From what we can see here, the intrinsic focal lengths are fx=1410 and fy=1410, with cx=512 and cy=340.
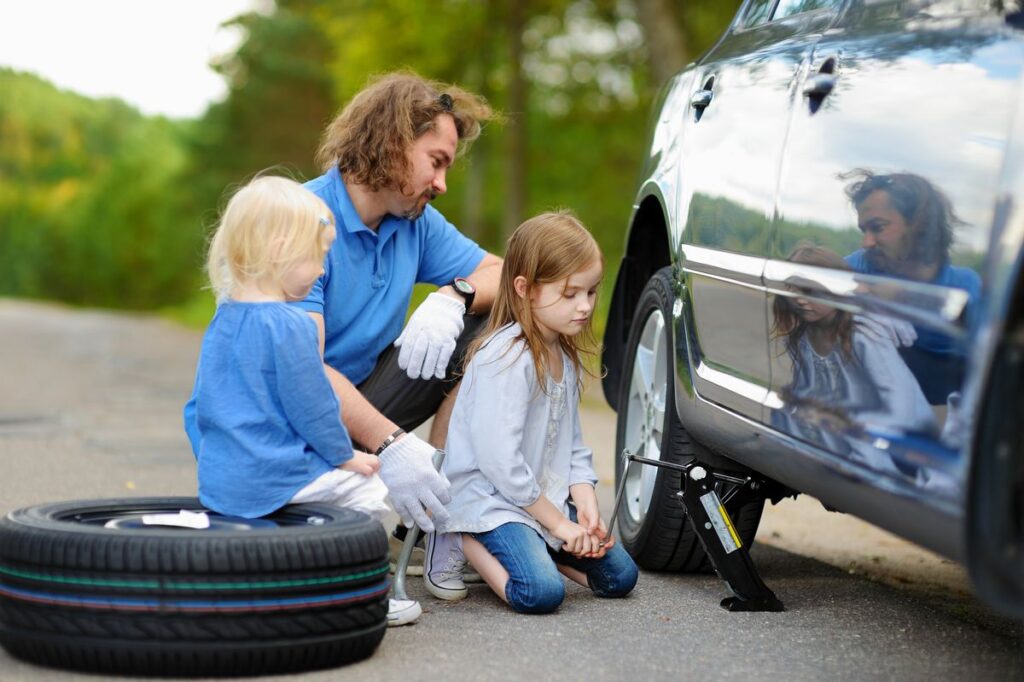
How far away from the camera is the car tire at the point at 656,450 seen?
12.4 ft

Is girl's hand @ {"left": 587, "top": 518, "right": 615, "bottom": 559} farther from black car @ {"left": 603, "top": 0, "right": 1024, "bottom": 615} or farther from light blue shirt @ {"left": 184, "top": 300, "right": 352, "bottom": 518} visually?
light blue shirt @ {"left": 184, "top": 300, "right": 352, "bottom": 518}

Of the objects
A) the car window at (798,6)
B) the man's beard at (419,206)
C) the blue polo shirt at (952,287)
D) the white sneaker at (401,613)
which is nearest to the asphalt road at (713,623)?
the white sneaker at (401,613)

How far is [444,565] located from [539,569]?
0.30m

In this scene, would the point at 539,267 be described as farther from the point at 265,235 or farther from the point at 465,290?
the point at 265,235

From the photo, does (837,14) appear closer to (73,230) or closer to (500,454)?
(500,454)

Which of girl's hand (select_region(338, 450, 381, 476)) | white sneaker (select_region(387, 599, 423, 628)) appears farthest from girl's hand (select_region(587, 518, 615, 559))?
girl's hand (select_region(338, 450, 381, 476))

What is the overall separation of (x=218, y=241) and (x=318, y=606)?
0.86 m

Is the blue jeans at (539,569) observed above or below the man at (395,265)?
below

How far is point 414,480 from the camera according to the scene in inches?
133

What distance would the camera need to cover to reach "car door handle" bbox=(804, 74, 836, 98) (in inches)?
114

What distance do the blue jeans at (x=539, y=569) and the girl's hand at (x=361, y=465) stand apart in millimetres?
440

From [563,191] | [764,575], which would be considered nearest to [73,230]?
[563,191]

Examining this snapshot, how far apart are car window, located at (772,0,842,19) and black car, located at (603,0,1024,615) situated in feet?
0.04

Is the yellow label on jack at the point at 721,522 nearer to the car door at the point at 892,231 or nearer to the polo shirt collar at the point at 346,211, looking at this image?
the car door at the point at 892,231
